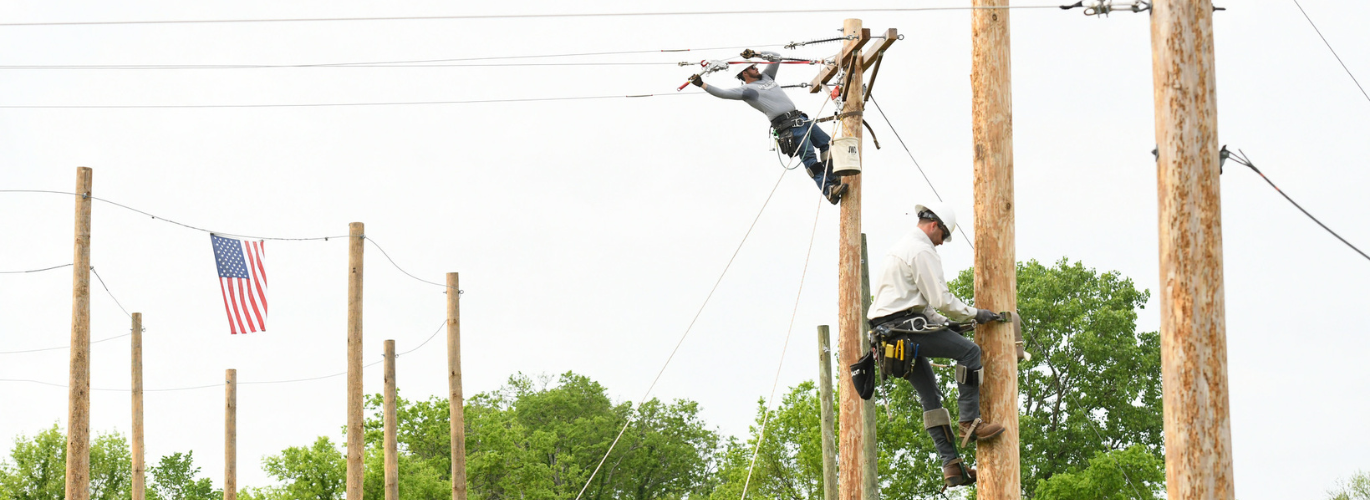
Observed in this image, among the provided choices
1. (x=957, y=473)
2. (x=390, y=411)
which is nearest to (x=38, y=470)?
(x=390, y=411)

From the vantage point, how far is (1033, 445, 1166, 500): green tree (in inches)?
945

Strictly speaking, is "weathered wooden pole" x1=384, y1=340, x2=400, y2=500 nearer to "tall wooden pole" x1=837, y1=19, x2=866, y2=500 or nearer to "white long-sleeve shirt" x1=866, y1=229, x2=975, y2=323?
"tall wooden pole" x1=837, y1=19, x2=866, y2=500

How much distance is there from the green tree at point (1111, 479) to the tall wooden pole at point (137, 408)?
56.4 feet

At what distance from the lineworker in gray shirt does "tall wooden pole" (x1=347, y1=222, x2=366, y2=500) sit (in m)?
7.89

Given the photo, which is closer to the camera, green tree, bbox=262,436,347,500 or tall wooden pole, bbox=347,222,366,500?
tall wooden pole, bbox=347,222,366,500

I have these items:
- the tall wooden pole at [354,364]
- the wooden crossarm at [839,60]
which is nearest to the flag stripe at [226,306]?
the tall wooden pole at [354,364]

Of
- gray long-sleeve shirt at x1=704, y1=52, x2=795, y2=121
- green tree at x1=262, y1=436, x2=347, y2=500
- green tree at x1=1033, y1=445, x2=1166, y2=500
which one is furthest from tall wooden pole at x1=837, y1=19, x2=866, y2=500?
green tree at x1=262, y1=436, x2=347, y2=500

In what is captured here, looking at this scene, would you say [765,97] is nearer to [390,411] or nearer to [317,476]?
[390,411]

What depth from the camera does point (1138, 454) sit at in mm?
24344

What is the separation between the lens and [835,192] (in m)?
9.27

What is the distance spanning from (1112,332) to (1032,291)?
183 centimetres

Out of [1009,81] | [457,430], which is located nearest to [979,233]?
[1009,81]

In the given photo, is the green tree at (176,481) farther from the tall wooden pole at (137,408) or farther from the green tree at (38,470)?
the tall wooden pole at (137,408)

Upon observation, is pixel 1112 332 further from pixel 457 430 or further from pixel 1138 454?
pixel 457 430
